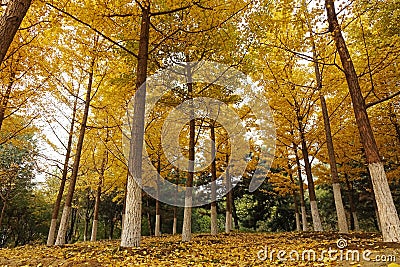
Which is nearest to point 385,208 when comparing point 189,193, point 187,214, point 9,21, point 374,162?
point 374,162

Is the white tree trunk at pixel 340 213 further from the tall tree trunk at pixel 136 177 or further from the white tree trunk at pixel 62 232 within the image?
the white tree trunk at pixel 62 232

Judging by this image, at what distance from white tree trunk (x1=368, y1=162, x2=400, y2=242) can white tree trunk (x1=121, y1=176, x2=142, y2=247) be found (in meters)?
4.60

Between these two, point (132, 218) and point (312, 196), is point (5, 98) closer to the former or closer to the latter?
point (132, 218)

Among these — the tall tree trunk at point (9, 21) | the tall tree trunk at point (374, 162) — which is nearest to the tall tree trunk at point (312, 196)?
the tall tree trunk at point (374, 162)

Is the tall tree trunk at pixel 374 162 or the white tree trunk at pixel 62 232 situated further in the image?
the white tree trunk at pixel 62 232

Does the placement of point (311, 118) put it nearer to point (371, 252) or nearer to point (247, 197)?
point (371, 252)

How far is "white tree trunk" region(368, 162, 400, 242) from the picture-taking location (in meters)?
4.81

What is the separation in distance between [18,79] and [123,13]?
4.03 m

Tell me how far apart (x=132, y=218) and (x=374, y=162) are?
16.1 ft

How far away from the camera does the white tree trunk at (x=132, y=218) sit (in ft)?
17.7

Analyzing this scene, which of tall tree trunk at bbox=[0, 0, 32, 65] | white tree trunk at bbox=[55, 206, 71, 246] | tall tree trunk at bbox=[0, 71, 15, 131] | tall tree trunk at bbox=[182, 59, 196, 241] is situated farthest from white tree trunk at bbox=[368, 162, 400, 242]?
tall tree trunk at bbox=[0, 71, 15, 131]

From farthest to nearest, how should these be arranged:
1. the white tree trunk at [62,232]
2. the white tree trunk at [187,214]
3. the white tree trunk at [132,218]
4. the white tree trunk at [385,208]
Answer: the white tree trunk at [62,232] < the white tree trunk at [187,214] < the white tree trunk at [132,218] < the white tree trunk at [385,208]

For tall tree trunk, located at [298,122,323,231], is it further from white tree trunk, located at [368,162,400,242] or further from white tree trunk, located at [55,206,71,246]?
white tree trunk, located at [55,206,71,246]

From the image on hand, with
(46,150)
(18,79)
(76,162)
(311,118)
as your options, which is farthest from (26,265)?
(311,118)
